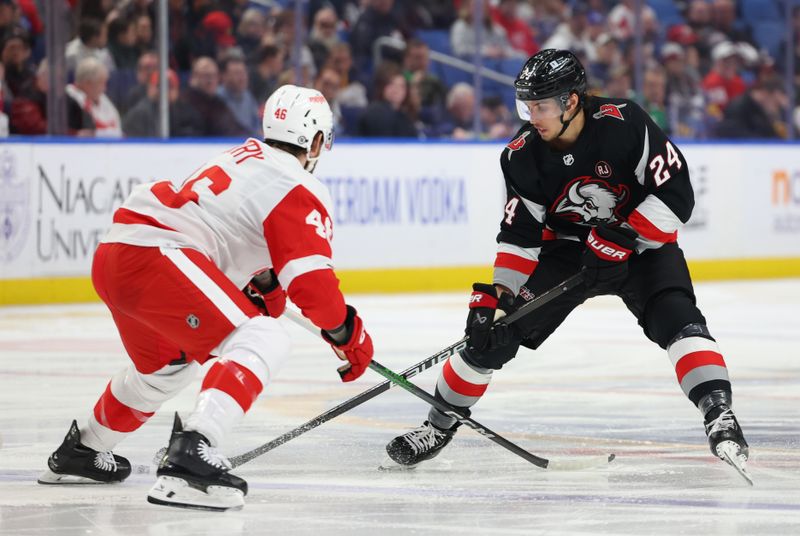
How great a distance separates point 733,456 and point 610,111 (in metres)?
0.97

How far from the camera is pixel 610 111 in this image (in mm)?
3852

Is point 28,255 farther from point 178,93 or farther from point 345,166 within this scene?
point 345,166

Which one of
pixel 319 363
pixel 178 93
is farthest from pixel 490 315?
pixel 178 93

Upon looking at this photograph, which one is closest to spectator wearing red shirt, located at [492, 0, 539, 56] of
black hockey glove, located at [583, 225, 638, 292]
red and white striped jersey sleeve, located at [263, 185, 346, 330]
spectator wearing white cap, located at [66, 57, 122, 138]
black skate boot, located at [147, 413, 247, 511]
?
spectator wearing white cap, located at [66, 57, 122, 138]

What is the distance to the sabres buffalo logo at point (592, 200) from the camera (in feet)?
12.6

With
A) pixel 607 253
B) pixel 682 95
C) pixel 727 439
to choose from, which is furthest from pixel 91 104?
pixel 727 439

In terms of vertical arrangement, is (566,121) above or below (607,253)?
above

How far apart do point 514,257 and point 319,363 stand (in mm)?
2209

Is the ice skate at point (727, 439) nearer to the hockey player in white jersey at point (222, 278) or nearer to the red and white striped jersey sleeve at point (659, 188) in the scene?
the red and white striped jersey sleeve at point (659, 188)

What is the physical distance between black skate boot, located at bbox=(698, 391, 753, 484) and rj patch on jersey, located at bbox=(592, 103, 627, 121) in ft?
2.54

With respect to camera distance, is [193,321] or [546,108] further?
[546,108]

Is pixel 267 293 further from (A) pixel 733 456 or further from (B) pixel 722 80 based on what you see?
(B) pixel 722 80

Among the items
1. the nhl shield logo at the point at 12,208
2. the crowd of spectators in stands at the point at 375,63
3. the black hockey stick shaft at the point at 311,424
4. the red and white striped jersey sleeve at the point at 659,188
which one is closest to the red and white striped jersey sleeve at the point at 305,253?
the black hockey stick shaft at the point at 311,424

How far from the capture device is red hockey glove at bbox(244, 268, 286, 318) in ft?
11.8
